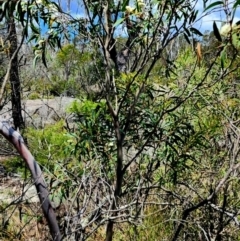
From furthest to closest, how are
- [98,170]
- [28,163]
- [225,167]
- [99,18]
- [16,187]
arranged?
1. [16,187]
2. [225,167]
3. [98,170]
4. [28,163]
5. [99,18]

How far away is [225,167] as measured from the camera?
326 centimetres

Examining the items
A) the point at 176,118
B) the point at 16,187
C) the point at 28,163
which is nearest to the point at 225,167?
the point at 176,118

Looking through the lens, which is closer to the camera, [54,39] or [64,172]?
[54,39]

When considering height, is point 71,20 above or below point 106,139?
above

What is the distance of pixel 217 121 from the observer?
292cm

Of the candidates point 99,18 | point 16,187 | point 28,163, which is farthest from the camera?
point 16,187

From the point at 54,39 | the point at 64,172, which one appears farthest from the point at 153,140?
the point at 54,39

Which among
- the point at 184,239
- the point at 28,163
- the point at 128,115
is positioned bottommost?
the point at 184,239

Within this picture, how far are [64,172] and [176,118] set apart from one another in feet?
2.49

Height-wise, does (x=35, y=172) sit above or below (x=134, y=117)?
below

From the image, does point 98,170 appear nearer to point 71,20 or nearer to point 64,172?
point 64,172

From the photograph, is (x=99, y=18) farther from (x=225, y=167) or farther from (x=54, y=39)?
(x=225, y=167)

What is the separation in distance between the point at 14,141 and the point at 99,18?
0.79 m

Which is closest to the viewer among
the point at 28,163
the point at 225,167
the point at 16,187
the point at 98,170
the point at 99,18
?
the point at 99,18
